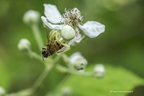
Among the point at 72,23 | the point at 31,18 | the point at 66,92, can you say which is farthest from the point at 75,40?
the point at 31,18

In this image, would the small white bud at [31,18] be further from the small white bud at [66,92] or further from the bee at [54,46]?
the bee at [54,46]

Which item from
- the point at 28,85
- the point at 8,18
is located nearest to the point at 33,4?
the point at 8,18

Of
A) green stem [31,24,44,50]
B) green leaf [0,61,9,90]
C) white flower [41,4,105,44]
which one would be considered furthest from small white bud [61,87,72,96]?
white flower [41,4,105,44]

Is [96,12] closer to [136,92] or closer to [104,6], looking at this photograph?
[104,6]

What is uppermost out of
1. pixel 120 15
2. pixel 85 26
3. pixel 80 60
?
pixel 120 15

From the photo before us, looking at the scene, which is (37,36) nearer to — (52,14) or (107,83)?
(52,14)
